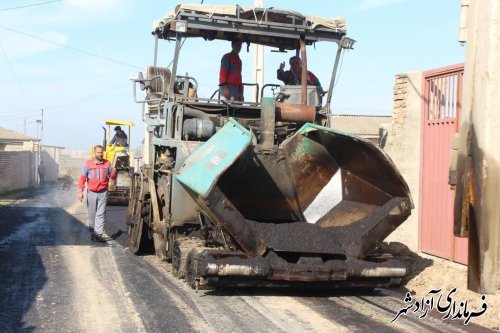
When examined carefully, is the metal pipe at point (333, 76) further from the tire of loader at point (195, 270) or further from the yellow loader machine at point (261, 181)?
the tire of loader at point (195, 270)

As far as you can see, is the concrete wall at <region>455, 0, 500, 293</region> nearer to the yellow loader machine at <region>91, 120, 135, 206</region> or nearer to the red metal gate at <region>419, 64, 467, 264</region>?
the red metal gate at <region>419, 64, 467, 264</region>

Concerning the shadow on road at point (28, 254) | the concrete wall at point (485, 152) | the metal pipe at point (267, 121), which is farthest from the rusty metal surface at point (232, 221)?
the concrete wall at point (485, 152)

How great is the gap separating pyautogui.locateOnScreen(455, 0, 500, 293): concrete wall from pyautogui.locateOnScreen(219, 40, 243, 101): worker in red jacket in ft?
10.1

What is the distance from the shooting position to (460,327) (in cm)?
570

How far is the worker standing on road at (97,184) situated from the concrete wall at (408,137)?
15.5 ft

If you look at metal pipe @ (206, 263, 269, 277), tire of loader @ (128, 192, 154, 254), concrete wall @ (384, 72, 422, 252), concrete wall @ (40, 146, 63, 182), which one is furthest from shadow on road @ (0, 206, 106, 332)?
concrete wall @ (40, 146, 63, 182)

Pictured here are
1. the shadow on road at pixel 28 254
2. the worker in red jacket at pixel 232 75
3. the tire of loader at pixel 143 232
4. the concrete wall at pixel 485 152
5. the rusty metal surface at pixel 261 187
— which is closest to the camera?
the shadow on road at pixel 28 254

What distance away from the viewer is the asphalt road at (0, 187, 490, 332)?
5.48 metres

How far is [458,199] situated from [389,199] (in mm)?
727

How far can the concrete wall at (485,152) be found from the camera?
674 centimetres

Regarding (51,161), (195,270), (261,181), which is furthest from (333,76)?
(51,161)

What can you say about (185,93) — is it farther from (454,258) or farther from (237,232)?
(454,258)

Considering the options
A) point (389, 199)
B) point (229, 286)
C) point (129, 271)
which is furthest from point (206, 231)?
point (389, 199)

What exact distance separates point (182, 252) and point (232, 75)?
109 inches
